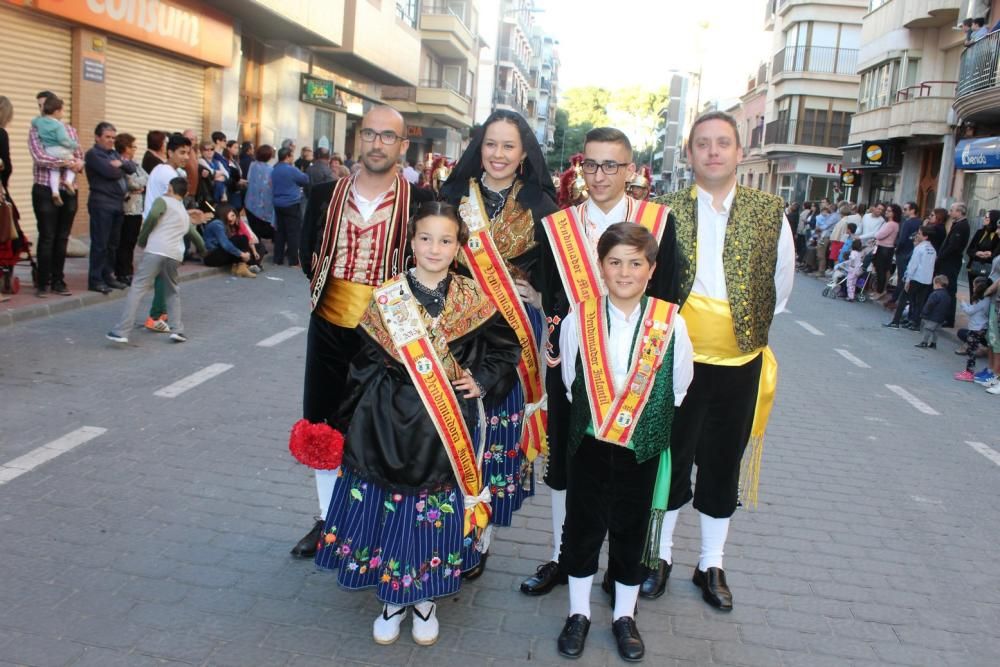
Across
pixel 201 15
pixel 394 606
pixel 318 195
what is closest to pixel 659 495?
pixel 394 606

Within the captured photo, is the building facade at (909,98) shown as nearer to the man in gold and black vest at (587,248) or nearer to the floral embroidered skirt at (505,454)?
the man in gold and black vest at (587,248)

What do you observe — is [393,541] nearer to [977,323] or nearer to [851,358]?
[851,358]

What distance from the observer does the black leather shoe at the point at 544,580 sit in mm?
3902

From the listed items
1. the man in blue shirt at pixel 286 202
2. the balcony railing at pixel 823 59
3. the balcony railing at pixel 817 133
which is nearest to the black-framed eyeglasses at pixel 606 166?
the man in blue shirt at pixel 286 202

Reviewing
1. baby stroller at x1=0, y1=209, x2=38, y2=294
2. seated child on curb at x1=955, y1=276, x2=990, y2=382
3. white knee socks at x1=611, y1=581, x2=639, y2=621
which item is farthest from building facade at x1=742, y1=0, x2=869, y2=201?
white knee socks at x1=611, y1=581, x2=639, y2=621

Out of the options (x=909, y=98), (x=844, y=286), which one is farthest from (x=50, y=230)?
(x=909, y=98)

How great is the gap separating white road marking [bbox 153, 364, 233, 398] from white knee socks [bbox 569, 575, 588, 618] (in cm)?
413

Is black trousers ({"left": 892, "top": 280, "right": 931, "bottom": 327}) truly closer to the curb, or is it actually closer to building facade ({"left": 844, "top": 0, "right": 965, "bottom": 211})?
the curb

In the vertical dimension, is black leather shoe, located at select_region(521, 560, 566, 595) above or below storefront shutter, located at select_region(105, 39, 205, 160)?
below

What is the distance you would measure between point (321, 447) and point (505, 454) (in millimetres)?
897

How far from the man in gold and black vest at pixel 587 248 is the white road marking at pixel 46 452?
115 inches

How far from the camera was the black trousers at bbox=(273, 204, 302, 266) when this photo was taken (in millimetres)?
14461

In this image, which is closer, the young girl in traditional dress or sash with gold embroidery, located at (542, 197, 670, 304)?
the young girl in traditional dress

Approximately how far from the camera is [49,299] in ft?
30.3
